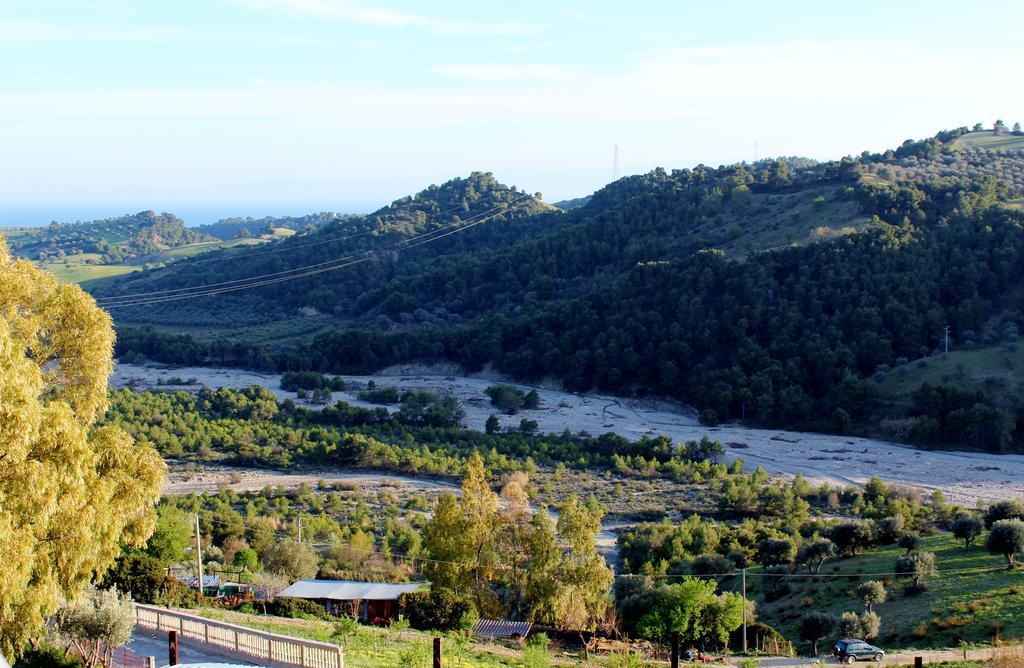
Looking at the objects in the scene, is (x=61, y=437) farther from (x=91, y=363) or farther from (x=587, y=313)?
(x=587, y=313)

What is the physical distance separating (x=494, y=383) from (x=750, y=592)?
1632 inches

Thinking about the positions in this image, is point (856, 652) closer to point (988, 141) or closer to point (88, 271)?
point (988, 141)

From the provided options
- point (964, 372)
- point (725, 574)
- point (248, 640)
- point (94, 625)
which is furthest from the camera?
point (964, 372)

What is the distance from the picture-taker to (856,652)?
16.2 meters

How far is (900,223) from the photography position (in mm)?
60688

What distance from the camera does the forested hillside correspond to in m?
51.6

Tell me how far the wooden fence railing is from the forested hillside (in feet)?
127

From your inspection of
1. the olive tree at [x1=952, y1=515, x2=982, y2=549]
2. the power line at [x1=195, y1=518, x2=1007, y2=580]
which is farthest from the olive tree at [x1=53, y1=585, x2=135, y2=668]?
the olive tree at [x1=952, y1=515, x2=982, y2=549]

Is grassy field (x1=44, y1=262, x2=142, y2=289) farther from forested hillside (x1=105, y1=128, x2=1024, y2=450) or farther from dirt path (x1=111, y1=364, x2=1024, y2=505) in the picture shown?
dirt path (x1=111, y1=364, x2=1024, y2=505)

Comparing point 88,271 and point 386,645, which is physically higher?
point 88,271

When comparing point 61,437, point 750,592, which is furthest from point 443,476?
point 61,437

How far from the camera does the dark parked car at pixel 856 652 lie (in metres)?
16.1

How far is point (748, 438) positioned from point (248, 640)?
38018mm

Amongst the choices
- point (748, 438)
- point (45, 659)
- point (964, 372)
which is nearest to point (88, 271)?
point (748, 438)
